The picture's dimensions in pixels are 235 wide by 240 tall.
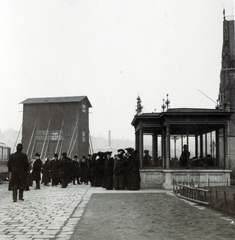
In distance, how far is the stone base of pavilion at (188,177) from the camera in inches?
815

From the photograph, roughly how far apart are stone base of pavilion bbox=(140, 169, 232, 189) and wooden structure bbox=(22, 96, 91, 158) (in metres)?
28.2

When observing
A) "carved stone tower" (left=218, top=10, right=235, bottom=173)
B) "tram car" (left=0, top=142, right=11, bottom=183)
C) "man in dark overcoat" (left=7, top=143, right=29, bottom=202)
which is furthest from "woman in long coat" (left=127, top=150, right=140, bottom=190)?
"carved stone tower" (left=218, top=10, right=235, bottom=173)

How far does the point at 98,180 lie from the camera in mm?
24062

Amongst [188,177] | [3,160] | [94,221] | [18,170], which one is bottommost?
[94,221]

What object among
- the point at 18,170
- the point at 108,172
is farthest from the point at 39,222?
the point at 108,172

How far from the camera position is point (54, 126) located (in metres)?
50.8

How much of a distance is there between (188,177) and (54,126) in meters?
32.0

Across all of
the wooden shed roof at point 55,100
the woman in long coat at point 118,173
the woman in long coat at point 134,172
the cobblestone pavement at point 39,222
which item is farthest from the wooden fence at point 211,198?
the wooden shed roof at point 55,100

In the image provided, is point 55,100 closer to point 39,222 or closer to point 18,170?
point 18,170

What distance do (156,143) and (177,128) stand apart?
373 cm

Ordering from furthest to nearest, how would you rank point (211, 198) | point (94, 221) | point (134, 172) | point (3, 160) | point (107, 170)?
point (3, 160) < point (107, 170) < point (134, 172) < point (211, 198) < point (94, 221)

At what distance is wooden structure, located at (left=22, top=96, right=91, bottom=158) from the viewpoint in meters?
49.8

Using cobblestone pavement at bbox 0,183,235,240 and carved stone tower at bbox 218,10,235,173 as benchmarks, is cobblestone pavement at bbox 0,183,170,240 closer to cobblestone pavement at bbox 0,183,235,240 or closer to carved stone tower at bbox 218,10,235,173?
cobblestone pavement at bbox 0,183,235,240

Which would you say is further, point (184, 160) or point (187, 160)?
point (184, 160)
